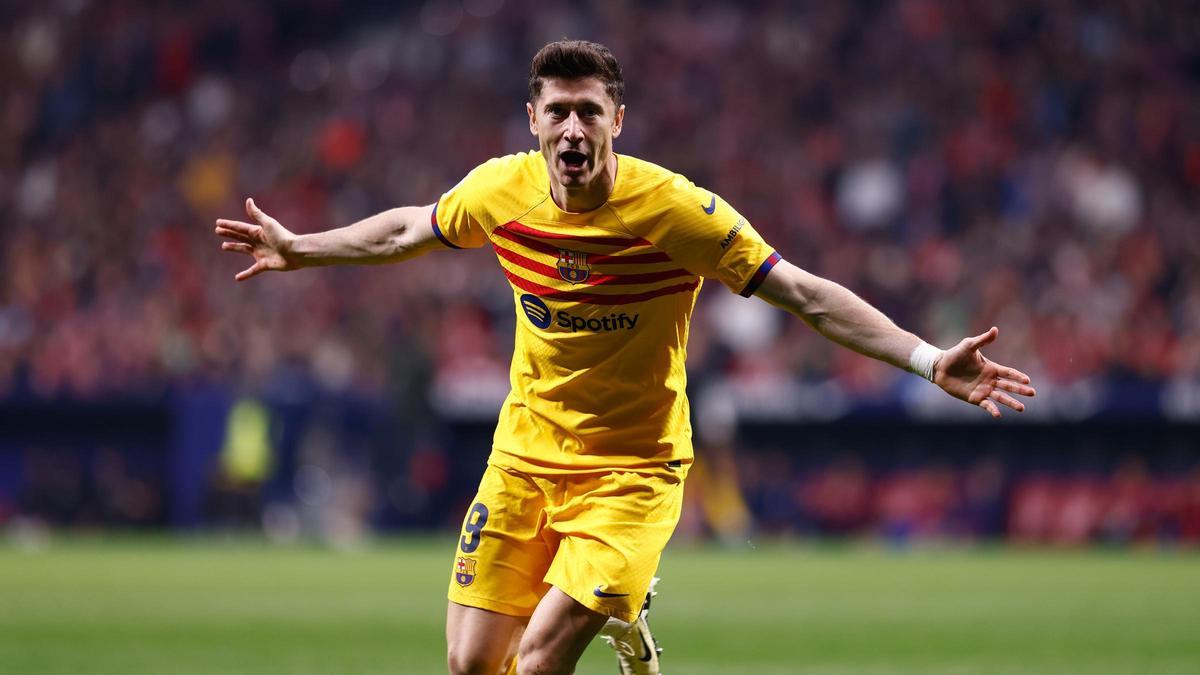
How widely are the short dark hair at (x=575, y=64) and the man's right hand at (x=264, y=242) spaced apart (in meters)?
1.28

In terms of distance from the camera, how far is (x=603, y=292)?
237 inches

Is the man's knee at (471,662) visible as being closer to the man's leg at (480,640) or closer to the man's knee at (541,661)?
the man's leg at (480,640)

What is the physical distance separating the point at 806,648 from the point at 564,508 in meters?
4.68

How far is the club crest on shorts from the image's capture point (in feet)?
20.1

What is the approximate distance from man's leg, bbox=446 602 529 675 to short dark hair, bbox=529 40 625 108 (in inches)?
75.6

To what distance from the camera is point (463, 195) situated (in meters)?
6.29

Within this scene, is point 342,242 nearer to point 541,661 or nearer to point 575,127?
point 575,127

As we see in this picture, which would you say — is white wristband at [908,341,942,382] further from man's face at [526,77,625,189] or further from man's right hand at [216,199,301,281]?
man's right hand at [216,199,301,281]

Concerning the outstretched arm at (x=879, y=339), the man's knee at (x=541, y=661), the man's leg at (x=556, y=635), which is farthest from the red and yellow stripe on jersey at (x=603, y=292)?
the man's knee at (x=541, y=661)

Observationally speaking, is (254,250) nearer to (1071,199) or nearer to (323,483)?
(323,483)

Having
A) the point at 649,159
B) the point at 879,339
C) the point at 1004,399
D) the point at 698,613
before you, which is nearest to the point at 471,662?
the point at 879,339

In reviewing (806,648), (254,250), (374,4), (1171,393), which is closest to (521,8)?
(374,4)

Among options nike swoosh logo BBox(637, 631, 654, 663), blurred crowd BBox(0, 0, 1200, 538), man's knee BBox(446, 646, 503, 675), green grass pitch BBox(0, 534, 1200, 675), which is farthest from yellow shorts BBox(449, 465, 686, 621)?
blurred crowd BBox(0, 0, 1200, 538)

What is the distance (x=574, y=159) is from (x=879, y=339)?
1.27m
